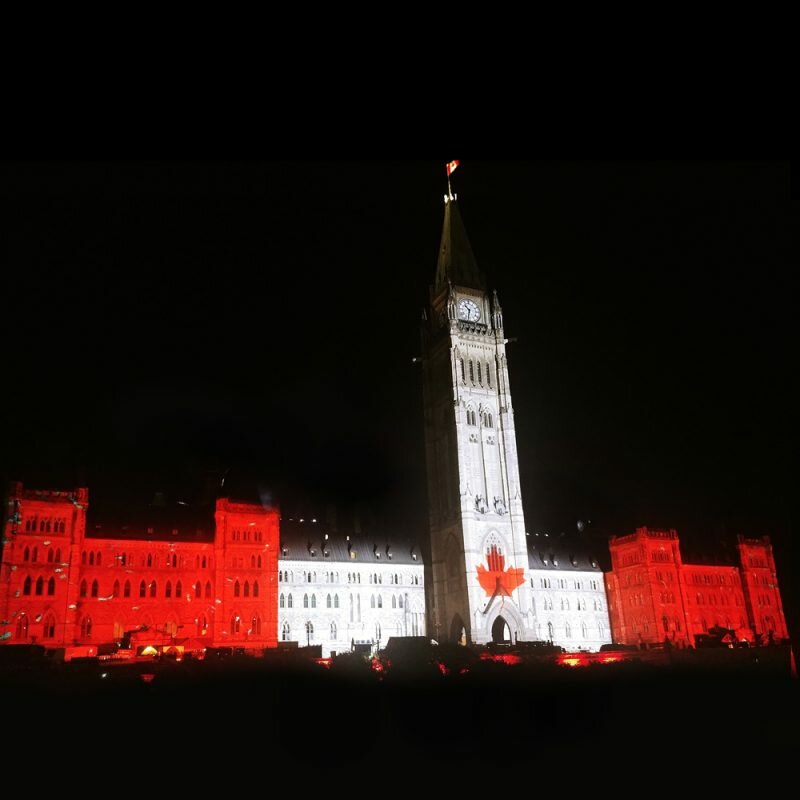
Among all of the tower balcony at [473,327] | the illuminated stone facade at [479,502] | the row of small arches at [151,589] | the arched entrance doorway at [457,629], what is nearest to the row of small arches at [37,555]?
the row of small arches at [151,589]

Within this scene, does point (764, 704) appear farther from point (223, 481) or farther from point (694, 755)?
point (223, 481)

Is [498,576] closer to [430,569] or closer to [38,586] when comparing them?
[430,569]

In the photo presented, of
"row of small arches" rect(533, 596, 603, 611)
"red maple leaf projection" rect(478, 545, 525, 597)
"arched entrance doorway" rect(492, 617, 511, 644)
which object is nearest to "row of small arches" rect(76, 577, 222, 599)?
"red maple leaf projection" rect(478, 545, 525, 597)

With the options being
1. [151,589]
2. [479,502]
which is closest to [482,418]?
[479,502]

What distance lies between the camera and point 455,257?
9244 centimetres

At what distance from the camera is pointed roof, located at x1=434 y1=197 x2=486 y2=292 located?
91.4m

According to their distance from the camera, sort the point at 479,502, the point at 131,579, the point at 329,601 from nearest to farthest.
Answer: the point at 131,579 < the point at 329,601 < the point at 479,502

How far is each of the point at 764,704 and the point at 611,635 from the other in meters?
78.6

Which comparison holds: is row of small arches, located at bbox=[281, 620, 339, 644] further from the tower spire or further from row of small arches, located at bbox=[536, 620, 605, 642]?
the tower spire

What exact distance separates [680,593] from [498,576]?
28456mm

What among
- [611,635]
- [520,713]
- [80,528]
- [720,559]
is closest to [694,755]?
[520,713]

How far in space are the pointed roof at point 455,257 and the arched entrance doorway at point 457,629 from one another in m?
41.4

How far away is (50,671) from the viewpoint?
26234 mm

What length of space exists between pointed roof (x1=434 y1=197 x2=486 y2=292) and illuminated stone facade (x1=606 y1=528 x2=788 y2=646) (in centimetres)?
3948
